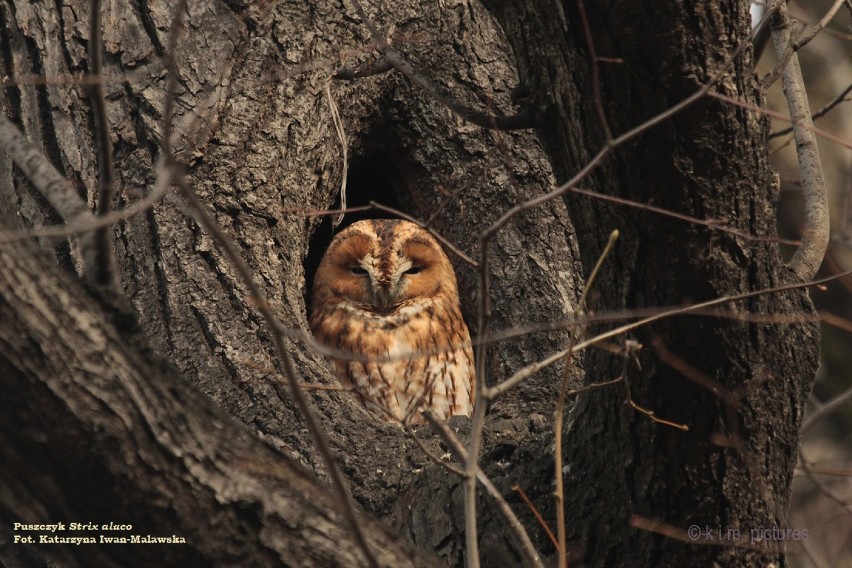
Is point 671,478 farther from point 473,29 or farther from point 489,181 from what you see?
point 473,29

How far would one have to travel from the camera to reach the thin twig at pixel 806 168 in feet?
7.47

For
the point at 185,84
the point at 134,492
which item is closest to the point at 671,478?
the point at 134,492

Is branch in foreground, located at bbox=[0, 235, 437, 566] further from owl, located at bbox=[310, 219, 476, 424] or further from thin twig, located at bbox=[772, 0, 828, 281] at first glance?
owl, located at bbox=[310, 219, 476, 424]

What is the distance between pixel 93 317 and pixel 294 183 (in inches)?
63.2

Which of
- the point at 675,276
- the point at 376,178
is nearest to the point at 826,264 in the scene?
the point at 376,178

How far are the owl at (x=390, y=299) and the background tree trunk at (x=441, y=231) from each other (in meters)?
0.26

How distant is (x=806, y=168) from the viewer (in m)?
2.48

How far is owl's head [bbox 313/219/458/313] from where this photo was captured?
3.93 meters

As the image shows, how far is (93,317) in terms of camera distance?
144cm

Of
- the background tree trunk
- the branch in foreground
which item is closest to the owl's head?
the background tree trunk

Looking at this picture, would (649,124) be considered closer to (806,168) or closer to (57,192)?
(57,192)

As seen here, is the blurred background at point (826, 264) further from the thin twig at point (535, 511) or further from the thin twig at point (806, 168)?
the thin twig at point (535, 511)

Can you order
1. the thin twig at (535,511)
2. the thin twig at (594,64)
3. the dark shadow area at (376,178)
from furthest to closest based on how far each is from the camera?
the dark shadow area at (376,178)
the thin twig at (535,511)
the thin twig at (594,64)

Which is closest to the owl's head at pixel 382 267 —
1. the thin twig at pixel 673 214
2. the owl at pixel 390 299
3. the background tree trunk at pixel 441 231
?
the owl at pixel 390 299
